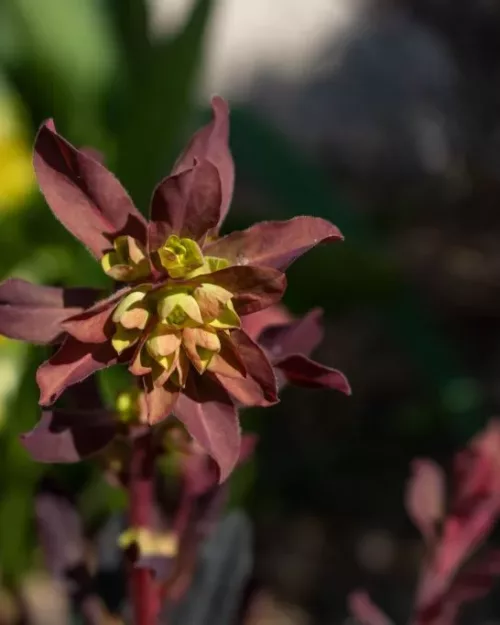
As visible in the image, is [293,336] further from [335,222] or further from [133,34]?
[133,34]

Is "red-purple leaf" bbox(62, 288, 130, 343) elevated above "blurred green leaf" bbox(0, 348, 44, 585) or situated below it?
above

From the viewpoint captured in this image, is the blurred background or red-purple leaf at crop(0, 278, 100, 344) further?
the blurred background

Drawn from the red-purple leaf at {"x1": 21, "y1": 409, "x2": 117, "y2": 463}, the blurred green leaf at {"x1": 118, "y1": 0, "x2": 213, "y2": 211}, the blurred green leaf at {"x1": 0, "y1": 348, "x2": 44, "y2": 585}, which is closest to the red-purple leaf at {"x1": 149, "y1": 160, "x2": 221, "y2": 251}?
the red-purple leaf at {"x1": 21, "y1": 409, "x2": 117, "y2": 463}

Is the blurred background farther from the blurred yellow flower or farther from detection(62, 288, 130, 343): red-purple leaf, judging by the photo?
detection(62, 288, 130, 343): red-purple leaf

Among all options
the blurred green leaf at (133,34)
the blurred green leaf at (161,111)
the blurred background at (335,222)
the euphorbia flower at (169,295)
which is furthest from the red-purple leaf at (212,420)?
the blurred green leaf at (133,34)

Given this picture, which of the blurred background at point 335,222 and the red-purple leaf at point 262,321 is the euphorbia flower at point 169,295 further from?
the blurred background at point 335,222
